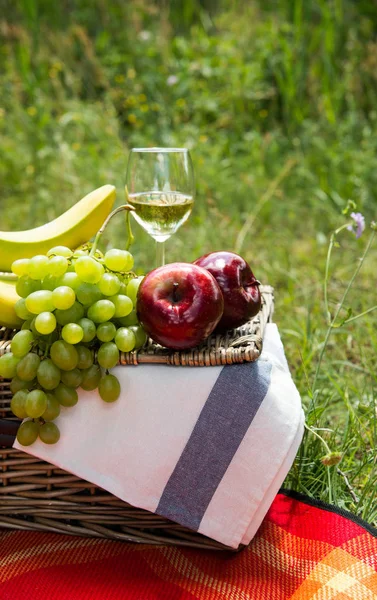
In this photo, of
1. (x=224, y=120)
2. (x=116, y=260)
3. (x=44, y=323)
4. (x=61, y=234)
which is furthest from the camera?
(x=224, y=120)

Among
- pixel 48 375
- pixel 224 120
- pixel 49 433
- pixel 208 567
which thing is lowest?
pixel 208 567

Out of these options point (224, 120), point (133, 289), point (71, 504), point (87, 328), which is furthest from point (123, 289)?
point (224, 120)

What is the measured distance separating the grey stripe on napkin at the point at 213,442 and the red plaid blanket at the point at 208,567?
0.10 meters

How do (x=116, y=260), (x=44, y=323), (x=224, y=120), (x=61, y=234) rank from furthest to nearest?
(x=224, y=120) → (x=61, y=234) → (x=116, y=260) → (x=44, y=323)

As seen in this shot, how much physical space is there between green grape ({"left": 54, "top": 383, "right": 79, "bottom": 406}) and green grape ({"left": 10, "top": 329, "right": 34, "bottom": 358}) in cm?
9

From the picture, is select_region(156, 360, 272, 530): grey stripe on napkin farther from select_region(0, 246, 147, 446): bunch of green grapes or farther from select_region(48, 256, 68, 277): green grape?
select_region(48, 256, 68, 277): green grape

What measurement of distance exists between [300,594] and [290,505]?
0.83 feet

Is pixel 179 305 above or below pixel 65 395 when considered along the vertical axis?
above

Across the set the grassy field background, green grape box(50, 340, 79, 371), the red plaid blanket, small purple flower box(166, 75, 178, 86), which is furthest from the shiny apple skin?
small purple flower box(166, 75, 178, 86)

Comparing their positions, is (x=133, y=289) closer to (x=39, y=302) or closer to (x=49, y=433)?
(x=39, y=302)

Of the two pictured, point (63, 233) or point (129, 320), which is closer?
point (129, 320)

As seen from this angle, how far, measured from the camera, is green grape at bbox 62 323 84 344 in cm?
116

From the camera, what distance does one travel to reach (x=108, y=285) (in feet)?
4.00

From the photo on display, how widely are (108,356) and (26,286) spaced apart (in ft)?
0.67
